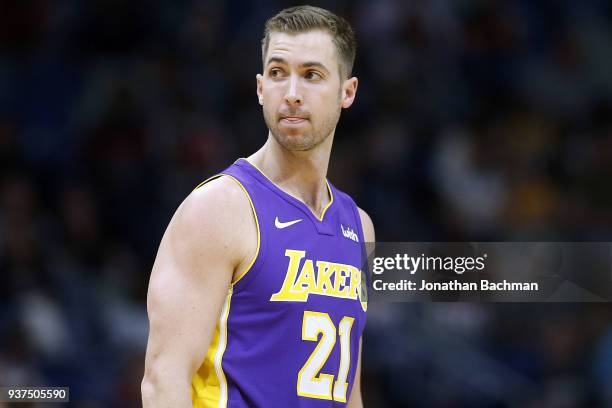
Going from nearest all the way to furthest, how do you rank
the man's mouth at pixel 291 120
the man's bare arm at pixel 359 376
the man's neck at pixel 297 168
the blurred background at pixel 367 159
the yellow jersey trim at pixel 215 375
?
the yellow jersey trim at pixel 215 375 → the man's mouth at pixel 291 120 → the man's neck at pixel 297 168 → the man's bare arm at pixel 359 376 → the blurred background at pixel 367 159

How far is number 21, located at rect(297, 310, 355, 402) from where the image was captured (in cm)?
358

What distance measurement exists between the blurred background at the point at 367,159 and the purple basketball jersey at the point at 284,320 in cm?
333

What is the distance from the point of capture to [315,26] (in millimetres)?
3771

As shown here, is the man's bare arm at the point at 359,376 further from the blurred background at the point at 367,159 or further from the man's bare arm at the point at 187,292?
the blurred background at the point at 367,159

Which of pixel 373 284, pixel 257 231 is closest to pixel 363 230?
pixel 373 284

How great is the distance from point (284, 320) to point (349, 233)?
65cm

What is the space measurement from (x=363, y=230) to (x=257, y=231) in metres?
0.84

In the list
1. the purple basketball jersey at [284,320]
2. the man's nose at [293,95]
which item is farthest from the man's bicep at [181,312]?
the man's nose at [293,95]

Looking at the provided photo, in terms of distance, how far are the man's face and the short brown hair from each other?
0.03 meters

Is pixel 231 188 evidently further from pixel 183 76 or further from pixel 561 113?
pixel 561 113

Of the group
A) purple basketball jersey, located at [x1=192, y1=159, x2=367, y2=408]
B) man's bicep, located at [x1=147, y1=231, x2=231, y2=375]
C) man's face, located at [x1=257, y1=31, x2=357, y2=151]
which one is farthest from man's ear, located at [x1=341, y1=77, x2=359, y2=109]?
man's bicep, located at [x1=147, y1=231, x2=231, y2=375]

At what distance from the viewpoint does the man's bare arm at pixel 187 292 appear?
328 cm

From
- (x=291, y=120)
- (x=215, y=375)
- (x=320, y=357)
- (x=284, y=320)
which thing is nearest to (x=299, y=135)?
(x=291, y=120)

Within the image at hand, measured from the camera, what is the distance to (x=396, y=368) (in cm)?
735
